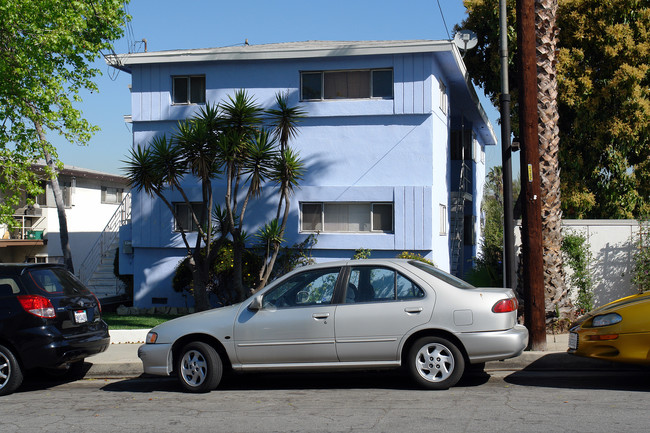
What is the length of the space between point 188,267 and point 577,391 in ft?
35.1

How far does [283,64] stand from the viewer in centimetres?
1673

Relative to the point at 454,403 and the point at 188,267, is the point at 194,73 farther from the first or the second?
the point at 454,403

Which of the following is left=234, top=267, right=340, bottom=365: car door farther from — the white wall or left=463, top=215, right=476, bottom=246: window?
left=463, top=215, right=476, bottom=246: window

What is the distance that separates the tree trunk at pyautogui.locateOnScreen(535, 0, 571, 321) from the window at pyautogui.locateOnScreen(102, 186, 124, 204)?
78.8 ft

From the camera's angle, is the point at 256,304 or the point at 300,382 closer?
the point at 256,304

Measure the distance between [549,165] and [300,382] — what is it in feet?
20.4

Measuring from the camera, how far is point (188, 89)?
1739 centimetres

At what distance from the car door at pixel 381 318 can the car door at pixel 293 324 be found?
0.17 m

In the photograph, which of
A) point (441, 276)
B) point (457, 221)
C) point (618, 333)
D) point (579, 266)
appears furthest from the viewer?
point (457, 221)

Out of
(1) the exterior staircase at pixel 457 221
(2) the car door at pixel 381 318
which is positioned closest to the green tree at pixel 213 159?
(2) the car door at pixel 381 318

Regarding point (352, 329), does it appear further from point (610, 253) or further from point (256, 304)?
point (610, 253)

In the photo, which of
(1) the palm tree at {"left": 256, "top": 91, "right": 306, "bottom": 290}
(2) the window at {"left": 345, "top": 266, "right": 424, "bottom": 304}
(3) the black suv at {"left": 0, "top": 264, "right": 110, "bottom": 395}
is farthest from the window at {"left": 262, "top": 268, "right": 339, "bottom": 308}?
(1) the palm tree at {"left": 256, "top": 91, "right": 306, "bottom": 290}

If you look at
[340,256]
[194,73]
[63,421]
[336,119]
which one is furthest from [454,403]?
[194,73]

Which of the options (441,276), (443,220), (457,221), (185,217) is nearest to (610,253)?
(443,220)
